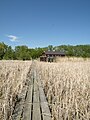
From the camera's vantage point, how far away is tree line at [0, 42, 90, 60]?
61894mm

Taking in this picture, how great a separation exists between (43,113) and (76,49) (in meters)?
118

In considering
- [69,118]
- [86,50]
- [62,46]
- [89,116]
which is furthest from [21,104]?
[62,46]

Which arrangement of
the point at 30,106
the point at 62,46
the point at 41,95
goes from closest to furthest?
the point at 30,106, the point at 41,95, the point at 62,46

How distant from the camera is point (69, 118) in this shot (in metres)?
3.01

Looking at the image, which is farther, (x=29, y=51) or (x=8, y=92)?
(x=29, y=51)

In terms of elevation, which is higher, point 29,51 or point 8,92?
point 29,51

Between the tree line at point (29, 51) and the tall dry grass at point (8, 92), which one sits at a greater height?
the tree line at point (29, 51)

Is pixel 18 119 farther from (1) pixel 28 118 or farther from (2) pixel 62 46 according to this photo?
(2) pixel 62 46

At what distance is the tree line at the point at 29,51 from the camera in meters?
61.9

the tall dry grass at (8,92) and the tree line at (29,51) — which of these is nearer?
the tall dry grass at (8,92)

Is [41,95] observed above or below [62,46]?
below

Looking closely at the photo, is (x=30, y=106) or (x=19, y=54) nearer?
(x=30, y=106)

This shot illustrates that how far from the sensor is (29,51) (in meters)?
91.1

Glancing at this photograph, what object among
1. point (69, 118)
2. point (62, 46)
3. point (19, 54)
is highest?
point (62, 46)
